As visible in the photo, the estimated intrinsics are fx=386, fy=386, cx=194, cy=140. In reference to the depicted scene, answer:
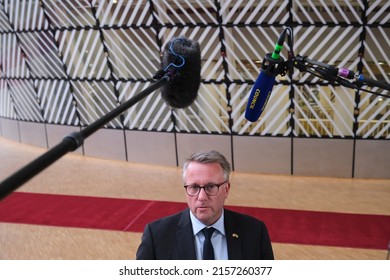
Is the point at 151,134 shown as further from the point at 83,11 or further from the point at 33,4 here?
the point at 33,4

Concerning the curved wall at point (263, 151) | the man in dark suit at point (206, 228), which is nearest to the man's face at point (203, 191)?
the man in dark suit at point (206, 228)

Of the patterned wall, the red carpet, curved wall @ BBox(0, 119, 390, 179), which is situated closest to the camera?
the red carpet

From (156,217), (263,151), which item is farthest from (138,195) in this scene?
(263,151)

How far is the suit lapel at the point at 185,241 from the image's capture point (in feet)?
6.86

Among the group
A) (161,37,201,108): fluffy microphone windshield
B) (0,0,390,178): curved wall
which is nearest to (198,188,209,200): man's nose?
(161,37,201,108): fluffy microphone windshield

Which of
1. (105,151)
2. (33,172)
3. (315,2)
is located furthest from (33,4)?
(33,172)

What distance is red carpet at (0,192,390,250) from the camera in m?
5.89

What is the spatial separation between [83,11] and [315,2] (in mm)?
5598

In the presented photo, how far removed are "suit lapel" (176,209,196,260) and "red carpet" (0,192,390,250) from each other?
4.08m

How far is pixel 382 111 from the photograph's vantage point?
821 cm

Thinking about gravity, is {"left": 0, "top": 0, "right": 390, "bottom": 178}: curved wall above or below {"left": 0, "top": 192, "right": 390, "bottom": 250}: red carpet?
above

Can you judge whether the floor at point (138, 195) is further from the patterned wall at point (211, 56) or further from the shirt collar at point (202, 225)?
the shirt collar at point (202, 225)

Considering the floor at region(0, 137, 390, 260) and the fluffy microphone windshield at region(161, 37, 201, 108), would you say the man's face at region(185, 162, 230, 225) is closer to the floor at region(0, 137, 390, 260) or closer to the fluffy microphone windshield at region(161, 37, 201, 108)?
the fluffy microphone windshield at region(161, 37, 201, 108)

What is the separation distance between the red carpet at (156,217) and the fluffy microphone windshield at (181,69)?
485 centimetres
